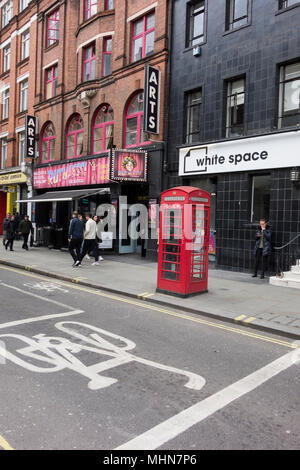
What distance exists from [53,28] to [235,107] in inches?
620

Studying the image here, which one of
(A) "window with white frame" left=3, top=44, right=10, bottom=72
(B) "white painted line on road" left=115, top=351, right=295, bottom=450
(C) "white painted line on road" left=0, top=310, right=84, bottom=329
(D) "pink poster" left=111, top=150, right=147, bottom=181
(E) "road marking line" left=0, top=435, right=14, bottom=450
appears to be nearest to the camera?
(E) "road marking line" left=0, top=435, right=14, bottom=450

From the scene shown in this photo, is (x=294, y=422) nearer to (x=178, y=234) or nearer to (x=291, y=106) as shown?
(x=178, y=234)

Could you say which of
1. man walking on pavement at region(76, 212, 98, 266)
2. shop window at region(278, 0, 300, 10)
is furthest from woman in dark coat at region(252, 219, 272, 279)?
shop window at region(278, 0, 300, 10)

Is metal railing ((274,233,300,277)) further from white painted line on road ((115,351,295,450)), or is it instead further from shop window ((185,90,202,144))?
white painted line on road ((115,351,295,450))

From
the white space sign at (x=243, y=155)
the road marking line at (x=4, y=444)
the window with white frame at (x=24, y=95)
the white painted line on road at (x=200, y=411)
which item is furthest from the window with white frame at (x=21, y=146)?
the road marking line at (x=4, y=444)

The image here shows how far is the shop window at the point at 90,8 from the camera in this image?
62.7 feet

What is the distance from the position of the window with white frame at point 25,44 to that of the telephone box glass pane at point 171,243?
22902 mm

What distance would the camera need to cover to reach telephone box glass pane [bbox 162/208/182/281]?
8.87m

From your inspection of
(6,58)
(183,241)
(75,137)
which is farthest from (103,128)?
(6,58)

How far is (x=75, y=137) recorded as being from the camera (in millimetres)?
20875

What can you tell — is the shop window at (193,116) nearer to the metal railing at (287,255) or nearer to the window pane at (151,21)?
the window pane at (151,21)

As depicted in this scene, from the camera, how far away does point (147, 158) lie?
15.8 metres

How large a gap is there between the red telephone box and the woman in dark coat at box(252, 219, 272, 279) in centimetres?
286

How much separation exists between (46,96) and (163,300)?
19556 millimetres
